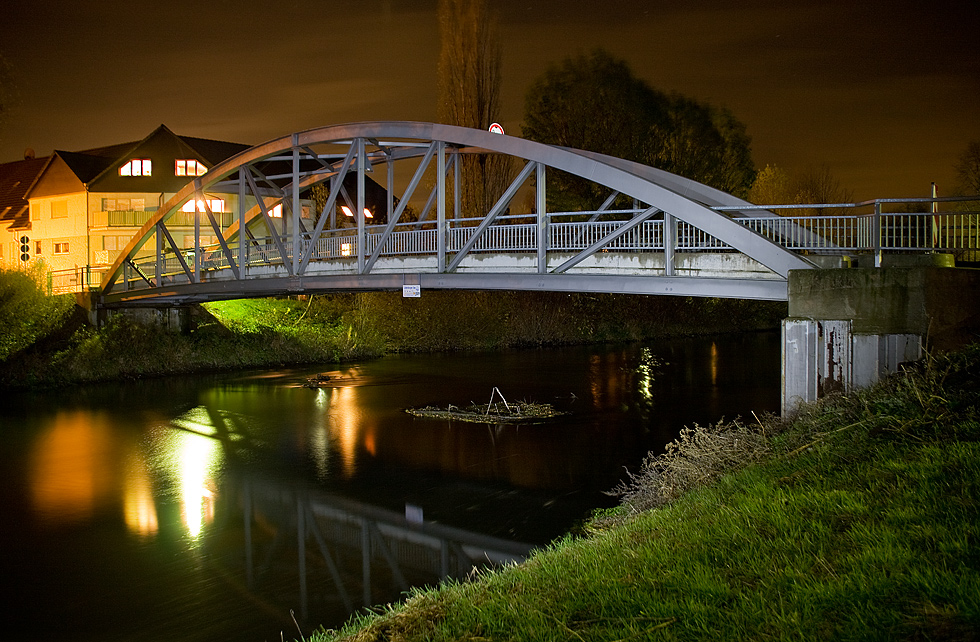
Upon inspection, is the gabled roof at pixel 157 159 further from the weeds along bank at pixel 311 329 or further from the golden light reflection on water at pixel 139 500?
the golden light reflection on water at pixel 139 500

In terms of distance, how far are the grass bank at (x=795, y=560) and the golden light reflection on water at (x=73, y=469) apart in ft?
31.8

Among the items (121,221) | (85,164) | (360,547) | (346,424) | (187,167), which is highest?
(85,164)

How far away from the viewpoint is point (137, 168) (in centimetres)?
5328

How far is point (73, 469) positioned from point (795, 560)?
1680cm

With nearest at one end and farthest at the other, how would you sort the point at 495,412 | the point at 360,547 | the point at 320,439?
the point at 360,547, the point at 320,439, the point at 495,412

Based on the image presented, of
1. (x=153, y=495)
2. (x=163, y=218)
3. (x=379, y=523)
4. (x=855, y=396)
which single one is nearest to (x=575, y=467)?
(x=379, y=523)

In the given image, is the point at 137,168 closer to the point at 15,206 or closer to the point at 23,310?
the point at 15,206

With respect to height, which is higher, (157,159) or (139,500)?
(157,159)

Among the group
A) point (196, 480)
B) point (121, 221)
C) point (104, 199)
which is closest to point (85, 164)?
point (104, 199)

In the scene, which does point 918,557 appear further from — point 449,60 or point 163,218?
point 449,60

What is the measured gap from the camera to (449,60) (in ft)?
142

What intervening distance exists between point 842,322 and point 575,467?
6063mm

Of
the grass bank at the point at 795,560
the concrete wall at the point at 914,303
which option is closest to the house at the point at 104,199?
the concrete wall at the point at 914,303

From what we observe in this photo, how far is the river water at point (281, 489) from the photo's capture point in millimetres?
10430
